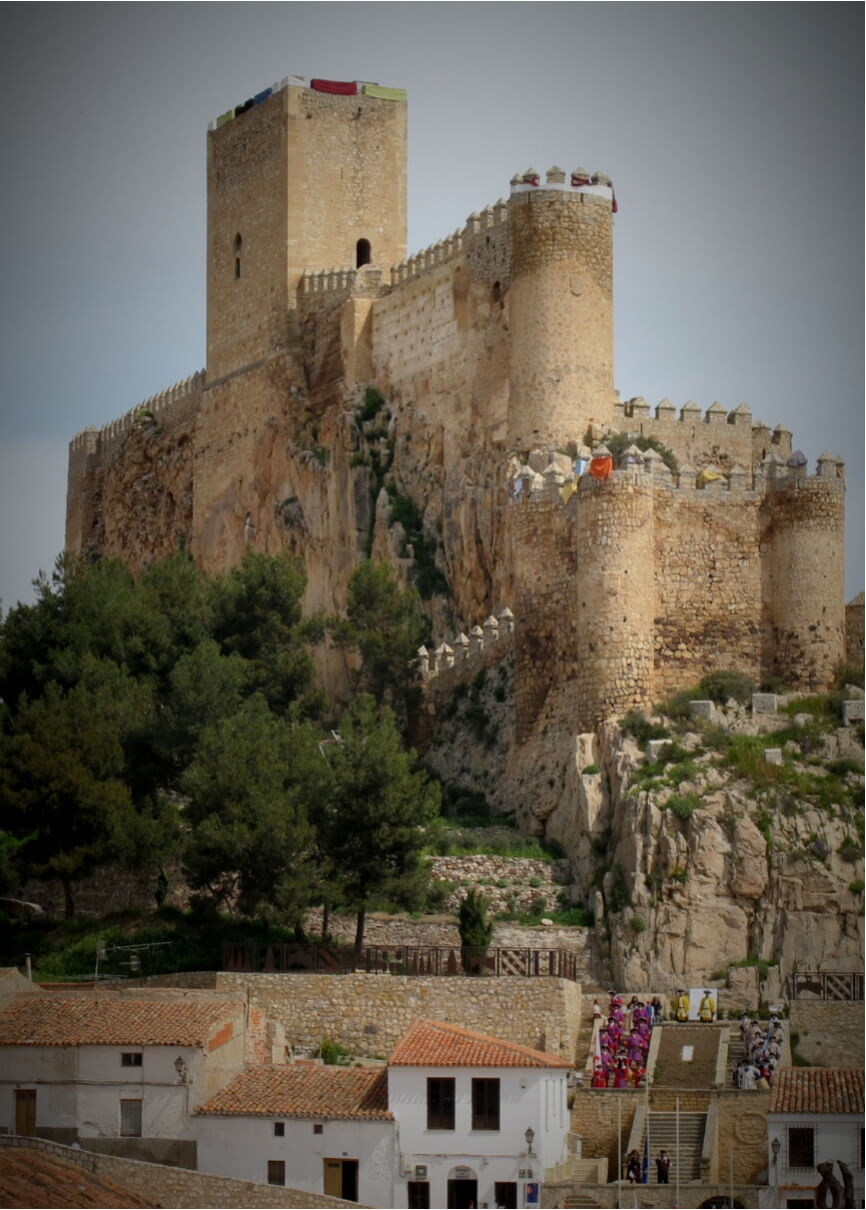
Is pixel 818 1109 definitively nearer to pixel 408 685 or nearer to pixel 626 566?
pixel 626 566

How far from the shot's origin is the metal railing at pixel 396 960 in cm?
4638

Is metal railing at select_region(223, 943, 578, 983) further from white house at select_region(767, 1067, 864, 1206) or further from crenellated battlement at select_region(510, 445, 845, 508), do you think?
crenellated battlement at select_region(510, 445, 845, 508)

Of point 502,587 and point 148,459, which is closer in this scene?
point 502,587

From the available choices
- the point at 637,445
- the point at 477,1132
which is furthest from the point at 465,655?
the point at 477,1132

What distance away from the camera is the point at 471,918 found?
4744 cm

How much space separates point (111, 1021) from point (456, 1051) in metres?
4.84

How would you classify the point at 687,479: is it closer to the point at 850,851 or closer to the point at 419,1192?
the point at 850,851

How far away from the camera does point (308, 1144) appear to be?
4128 cm

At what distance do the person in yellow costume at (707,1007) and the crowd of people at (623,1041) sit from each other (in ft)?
2.02

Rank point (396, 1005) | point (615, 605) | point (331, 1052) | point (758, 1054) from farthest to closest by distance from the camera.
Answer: point (615, 605) < point (396, 1005) < point (331, 1052) < point (758, 1054)

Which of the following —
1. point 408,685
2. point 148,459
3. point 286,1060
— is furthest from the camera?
point 148,459

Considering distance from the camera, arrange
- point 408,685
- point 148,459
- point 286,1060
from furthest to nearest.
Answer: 1. point 148,459
2. point 408,685
3. point 286,1060

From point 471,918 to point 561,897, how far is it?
2821 mm

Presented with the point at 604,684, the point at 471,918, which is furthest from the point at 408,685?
the point at 471,918
